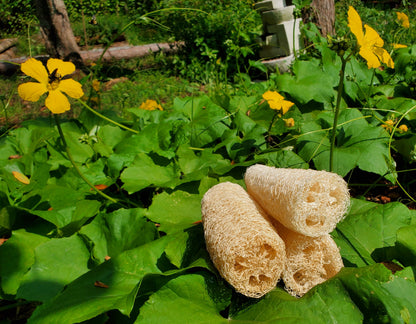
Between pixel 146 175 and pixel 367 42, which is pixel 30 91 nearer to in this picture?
pixel 146 175

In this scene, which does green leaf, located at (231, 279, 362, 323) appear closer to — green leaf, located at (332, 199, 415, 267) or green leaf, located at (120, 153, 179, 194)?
green leaf, located at (332, 199, 415, 267)

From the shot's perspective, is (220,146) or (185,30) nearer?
(220,146)

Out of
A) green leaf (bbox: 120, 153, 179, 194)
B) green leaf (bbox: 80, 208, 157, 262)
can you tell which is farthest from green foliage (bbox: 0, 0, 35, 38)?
green leaf (bbox: 80, 208, 157, 262)

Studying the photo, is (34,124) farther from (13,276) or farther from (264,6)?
(264,6)

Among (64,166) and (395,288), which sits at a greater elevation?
(64,166)

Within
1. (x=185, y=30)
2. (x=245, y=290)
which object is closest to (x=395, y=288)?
(x=245, y=290)

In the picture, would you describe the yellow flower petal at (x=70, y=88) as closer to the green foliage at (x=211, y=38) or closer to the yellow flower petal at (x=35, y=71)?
the yellow flower petal at (x=35, y=71)

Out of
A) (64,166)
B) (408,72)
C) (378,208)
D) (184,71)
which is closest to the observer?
(378,208)
